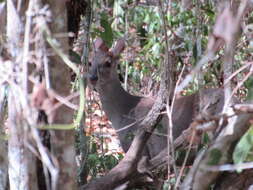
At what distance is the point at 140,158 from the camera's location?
359cm

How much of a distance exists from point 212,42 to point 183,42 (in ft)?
12.3

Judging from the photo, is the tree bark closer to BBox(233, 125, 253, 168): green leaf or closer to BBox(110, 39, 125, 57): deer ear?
BBox(233, 125, 253, 168): green leaf

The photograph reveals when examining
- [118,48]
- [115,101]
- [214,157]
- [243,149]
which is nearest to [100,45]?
[118,48]

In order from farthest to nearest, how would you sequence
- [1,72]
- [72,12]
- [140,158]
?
1. [140,158]
2. [72,12]
3. [1,72]

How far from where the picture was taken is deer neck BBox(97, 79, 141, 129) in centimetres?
571

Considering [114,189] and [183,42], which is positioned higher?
[183,42]

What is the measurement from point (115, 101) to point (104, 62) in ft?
1.41

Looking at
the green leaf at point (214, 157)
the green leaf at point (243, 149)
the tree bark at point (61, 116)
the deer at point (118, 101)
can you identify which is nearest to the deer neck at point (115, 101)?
the deer at point (118, 101)

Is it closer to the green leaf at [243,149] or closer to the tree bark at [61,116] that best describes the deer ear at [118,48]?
the tree bark at [61,116]

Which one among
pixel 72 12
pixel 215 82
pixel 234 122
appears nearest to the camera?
pixel 234 122

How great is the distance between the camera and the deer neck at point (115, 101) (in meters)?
5.71

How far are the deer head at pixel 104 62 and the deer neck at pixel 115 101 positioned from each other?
7cm

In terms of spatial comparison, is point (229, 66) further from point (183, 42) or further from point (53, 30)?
point (183, 42)

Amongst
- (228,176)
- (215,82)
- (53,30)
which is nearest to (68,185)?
(53,30)
